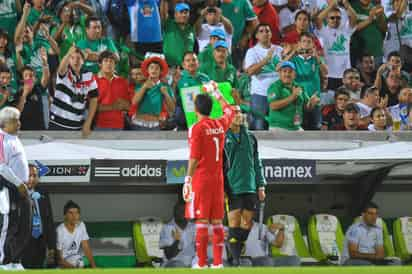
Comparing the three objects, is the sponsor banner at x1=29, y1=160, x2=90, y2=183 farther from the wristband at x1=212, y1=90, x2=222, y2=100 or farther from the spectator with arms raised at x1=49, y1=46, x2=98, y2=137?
the wristband at x1=212, y1=90, x2=222, y2=100

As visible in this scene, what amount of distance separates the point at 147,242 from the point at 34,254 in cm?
149

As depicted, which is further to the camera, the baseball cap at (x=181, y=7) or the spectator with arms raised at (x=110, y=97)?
the baseball cap at (x=181, y=7)

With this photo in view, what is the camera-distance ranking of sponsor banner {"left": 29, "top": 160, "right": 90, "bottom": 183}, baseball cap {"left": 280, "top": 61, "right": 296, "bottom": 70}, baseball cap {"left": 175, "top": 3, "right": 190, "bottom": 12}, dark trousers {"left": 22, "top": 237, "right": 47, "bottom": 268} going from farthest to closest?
1. baseball cap {"left": 175, "top": 3, "right": 190, "bottom": 12}
2. baseball cap {"left": 280, "top": 61, "right": 296, "bottom": 70}
3. sponsor banner {"left": 29, "top": 160, "right": 90, "bottom": 183}
4. dark trousers {"left": 22, "top": 237, "right": 47, "bottom": 268}

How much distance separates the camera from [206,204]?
11.1 meters

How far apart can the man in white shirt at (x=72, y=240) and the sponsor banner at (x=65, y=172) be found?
0.29 metres

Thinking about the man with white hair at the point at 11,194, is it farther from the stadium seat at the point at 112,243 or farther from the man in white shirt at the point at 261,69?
the man in white shirt at the point at 261,69

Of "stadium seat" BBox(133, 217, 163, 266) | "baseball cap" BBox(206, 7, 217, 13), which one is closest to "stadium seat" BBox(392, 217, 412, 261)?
"stadium seat" BBox(133, 217, 163, 266)

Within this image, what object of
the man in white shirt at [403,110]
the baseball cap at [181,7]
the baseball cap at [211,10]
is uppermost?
the baseball cap at [181,7]

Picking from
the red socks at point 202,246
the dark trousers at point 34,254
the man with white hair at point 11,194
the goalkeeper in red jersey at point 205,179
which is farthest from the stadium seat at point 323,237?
the man with white hair at point 11,194

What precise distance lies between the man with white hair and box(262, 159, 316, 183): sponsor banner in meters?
3.56

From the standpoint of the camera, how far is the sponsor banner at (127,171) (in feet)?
45.0

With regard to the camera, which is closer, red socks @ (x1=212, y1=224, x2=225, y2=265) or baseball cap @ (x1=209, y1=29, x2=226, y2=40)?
red socks @ (x1=212, y1=224, x2=225, y2=265)

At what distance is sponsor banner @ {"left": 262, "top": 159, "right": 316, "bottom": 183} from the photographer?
1380 centimetres

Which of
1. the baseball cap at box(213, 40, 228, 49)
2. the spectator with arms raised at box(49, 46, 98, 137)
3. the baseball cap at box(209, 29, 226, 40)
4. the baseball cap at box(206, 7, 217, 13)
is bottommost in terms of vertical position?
the spectator with arms raised at box(49, 46, 98, 137)
